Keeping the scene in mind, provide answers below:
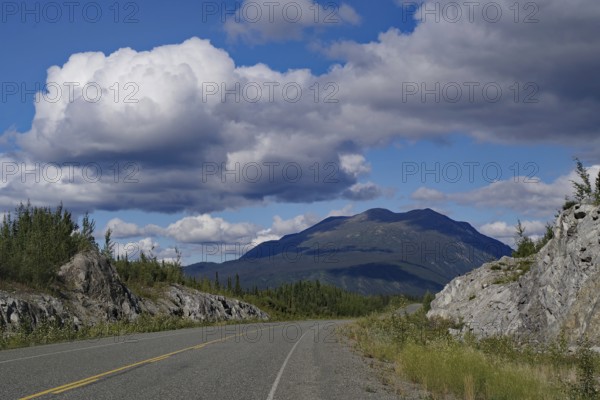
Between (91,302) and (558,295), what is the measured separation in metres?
31.1

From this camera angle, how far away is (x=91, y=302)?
40156mm

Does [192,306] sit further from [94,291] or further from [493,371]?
[493,371]

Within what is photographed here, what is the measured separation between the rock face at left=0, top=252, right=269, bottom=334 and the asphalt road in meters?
10.6

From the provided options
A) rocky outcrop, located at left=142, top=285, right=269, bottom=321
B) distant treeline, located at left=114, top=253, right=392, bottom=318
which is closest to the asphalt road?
distant treeline, located at left=114, top=253, right=392, bottom=318

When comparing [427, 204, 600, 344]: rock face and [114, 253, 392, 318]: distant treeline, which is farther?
[114, 253, 392, 318]: distant treeline

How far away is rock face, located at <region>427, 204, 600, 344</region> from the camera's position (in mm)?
22875

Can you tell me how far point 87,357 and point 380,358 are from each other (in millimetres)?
11299

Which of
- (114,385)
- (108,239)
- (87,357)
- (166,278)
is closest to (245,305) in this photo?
(166,278)

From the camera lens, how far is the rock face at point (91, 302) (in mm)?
29922

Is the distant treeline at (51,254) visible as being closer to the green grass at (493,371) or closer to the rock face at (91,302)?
the rock face at (91,302)

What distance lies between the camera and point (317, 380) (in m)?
15.1

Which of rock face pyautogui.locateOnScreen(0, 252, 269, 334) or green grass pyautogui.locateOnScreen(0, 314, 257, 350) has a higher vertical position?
rock face pyautogui.locateOnScreen(0, 252, 269, 334)

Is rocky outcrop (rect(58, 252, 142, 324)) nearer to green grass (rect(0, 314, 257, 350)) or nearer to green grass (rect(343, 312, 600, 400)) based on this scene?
green grass (rect(0, 314, 257, 350))

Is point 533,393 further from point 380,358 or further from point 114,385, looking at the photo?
point 380,358
